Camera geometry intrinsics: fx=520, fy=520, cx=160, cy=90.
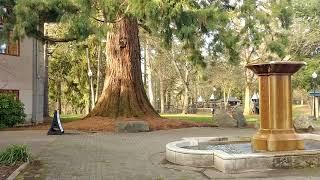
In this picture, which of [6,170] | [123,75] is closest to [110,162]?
[6,170]

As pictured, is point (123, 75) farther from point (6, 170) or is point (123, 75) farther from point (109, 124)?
point (6, 170)

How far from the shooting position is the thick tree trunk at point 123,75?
77.2 ft

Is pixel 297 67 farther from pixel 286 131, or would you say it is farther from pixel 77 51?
pixel 77 51

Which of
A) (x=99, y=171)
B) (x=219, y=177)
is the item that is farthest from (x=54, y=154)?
(x=219, y=177)

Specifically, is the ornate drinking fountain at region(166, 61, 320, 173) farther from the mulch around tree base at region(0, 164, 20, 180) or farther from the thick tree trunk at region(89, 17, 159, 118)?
the thick tree trunk at region(89, 17, 159, 118)

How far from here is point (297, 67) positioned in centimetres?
1134

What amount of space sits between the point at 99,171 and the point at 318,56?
113ft

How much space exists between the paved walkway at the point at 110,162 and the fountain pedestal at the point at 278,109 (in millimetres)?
1388

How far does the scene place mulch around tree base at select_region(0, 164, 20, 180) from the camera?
921 centimetres

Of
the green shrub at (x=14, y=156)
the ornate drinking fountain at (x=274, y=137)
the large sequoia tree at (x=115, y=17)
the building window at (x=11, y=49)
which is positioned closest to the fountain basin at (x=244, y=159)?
the ornate drinking fountain at (x=274, y=137)

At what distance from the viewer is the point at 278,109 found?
11344 millimetres

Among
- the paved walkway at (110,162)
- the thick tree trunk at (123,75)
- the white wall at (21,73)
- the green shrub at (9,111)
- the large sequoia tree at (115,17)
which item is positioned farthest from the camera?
the white wall at (21,73)

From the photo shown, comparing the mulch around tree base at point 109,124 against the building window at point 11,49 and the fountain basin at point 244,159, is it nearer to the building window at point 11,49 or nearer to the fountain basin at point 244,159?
the building window at point 11,49

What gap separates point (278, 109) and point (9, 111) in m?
16.7
